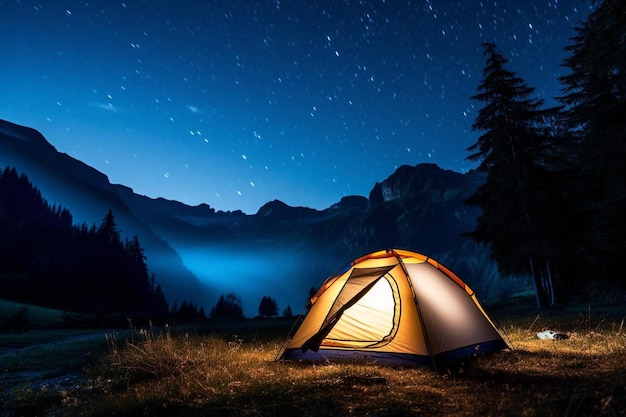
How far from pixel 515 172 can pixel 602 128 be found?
410cm

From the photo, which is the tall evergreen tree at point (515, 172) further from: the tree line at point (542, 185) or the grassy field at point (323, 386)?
the grassy field at point (323, 386)

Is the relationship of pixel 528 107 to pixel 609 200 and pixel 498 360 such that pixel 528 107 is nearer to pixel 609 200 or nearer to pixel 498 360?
pixel 609 200

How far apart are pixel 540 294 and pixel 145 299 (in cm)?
9785

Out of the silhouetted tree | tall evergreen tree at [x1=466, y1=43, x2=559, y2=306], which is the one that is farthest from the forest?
the silhouetted tree

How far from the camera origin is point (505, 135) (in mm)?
19594

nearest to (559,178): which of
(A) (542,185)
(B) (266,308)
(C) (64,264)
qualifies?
(A) (542,185)

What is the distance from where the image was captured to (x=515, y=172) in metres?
19.2

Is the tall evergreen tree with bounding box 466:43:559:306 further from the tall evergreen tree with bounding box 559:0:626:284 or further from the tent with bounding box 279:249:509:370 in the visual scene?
the tent with bounding box 279:249:509:370

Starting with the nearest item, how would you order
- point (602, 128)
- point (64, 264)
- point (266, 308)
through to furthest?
point (602, 128) → point (266, 308) → point (64, 264)

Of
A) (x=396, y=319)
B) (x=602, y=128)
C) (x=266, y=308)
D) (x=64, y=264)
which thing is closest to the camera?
(x=396, y=319)

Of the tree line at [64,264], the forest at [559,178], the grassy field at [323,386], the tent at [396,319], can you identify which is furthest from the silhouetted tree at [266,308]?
the tent at [396,319]

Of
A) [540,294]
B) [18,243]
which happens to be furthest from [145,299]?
[540,294]

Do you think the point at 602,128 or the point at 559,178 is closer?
the point at 602,128

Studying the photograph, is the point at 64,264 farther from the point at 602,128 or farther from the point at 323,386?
the point at 602,128
